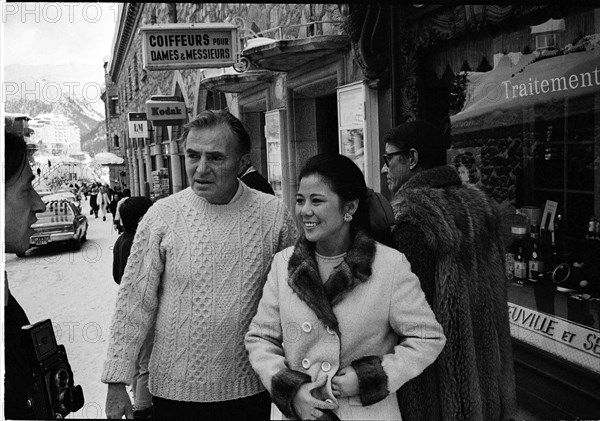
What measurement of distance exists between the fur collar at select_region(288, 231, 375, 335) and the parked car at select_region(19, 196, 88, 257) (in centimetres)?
840

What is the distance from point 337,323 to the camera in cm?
197

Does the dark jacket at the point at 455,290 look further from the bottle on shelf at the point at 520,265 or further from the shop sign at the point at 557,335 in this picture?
the bottle on shelf at the point at 520,265

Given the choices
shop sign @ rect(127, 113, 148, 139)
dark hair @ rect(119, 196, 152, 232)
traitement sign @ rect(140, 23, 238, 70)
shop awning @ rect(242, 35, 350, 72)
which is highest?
traitement sign @ rect(140, 23, 238, 70)

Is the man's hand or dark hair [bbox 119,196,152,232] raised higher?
dark hair [bbox 119,196,152,232]

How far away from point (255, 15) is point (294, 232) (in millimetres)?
6949

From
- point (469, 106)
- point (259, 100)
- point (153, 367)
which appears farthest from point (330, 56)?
point (153, 367)

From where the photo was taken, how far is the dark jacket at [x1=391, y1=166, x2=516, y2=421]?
7.44 feet

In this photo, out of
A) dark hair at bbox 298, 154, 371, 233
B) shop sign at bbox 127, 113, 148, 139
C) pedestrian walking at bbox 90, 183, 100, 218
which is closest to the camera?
dark hair at bbox 298, 154, 371, 233

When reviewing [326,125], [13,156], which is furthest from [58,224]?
[13,156]

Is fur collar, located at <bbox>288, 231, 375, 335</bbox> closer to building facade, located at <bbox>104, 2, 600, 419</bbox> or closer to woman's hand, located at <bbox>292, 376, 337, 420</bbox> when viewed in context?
woman's hand, located at <bbox>292, 376, 337, 420</bbox>

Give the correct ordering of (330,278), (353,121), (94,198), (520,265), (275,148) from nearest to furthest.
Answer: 1. (330,278)
2. (520,265)
3. (353,121)
4. (275,148)
5. (94,198)

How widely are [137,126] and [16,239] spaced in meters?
14.7

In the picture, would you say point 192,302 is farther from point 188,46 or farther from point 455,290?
point 188,46

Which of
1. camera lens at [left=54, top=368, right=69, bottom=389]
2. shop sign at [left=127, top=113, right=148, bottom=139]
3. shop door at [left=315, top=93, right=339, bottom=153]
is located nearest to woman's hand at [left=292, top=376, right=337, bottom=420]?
camera lens at [left=54, top=368, right=69, bottom=389]
